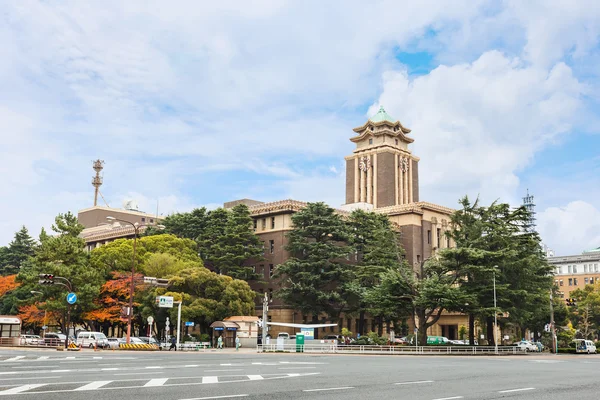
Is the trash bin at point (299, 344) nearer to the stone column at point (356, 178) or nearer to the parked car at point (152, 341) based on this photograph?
the parked car at point (152, 341)

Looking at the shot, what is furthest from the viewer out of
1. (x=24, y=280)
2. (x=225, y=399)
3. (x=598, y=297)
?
(x=598, y=297)

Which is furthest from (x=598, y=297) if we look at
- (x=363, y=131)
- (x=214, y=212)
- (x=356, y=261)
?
(x=214, y=212)

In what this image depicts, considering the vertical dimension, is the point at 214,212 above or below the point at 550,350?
above

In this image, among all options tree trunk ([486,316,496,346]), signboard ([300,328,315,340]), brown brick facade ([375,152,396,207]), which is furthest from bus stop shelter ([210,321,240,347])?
brown brick facade ([375,152,396,207])

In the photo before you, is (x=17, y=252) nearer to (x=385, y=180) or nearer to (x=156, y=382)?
(x=385, y=180)

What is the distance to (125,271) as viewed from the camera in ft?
219

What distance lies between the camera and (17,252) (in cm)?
9762

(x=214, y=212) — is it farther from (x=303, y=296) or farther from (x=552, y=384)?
(x=552, y=384)

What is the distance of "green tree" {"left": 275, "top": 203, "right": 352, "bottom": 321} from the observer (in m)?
67.4

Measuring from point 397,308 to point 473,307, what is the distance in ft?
21.4

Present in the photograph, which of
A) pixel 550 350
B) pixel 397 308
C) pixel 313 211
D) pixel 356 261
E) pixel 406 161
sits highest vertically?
pixel 406 161

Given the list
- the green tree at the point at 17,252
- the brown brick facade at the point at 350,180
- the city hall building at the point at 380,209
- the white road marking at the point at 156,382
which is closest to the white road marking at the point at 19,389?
the white road marking at the point at 156,382

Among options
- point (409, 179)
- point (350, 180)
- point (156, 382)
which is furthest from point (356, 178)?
point (156, 382)

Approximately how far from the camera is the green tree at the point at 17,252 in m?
97.1
